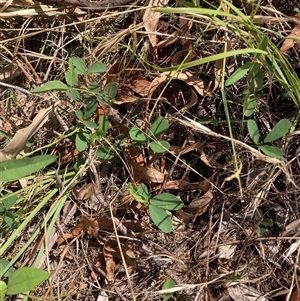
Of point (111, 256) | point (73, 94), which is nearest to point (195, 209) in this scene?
point (111, 256)

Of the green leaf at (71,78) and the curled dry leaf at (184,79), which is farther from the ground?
the green leaf at (71,78)

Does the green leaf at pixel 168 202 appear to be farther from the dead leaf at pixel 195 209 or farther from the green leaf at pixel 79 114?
the green leaf at pixel 79 114

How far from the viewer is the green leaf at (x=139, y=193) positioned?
1414 mm

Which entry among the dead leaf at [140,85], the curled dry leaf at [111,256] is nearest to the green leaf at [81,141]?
the dead leaf at [140,85]

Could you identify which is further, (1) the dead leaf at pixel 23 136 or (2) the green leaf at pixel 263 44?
(1) the dead leaf at pixel 23 136

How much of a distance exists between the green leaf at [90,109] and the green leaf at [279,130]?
1.72ft

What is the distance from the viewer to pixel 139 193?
56.2 inches

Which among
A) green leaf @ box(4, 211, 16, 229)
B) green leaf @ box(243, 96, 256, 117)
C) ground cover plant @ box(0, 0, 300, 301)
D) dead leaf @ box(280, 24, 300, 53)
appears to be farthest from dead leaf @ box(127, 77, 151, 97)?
green leaf @ box(4, 211, 16, 229)

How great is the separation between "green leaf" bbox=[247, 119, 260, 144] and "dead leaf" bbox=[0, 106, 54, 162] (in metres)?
0.62

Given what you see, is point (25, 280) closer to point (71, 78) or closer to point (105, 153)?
point (105, 153)

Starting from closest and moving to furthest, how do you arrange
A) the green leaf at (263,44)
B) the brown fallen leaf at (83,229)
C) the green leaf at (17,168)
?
1. the green leaf at (263,44)
2. the green leaf at (17,168)
3. the brown fallen leaf at (83,229)

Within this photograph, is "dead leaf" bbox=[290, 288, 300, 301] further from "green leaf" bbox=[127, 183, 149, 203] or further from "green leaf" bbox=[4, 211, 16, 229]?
"green leaf" bbox=[4, 211, 16, 229]

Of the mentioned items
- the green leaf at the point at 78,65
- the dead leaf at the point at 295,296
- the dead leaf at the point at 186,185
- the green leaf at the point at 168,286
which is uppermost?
the green leaf at the point at 78,65

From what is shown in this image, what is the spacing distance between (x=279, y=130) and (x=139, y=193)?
466 mm
